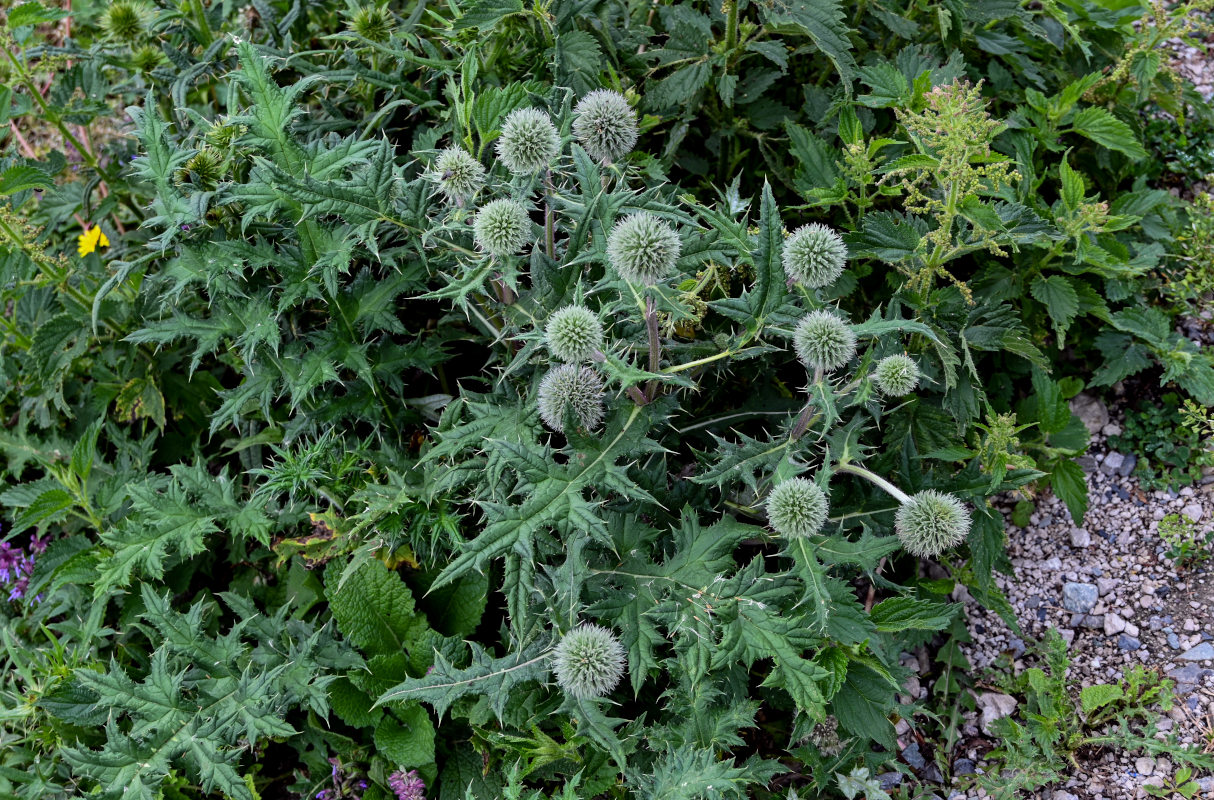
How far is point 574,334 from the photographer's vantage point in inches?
101

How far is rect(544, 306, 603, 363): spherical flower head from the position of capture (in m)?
2.57

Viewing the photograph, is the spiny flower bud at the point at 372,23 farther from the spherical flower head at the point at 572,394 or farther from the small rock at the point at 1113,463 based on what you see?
the small rock at the point at 1113,463

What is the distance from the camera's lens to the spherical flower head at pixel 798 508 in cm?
261

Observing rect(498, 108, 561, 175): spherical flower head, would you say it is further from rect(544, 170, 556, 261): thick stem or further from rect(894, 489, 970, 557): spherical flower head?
rect(894, 489, 970, 557): spherical flower head

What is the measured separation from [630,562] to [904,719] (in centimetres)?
119

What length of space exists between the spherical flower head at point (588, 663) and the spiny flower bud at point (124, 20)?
3351 mm

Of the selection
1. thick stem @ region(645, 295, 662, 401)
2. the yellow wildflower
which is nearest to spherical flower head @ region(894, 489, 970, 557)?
thick stem @ region(645, 295, 662, 401)

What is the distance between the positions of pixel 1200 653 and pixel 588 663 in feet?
7.17

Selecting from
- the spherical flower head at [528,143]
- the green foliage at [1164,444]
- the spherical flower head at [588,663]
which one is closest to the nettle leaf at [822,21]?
the spherical flower head at [528,143]

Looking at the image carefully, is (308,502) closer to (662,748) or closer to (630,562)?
(630,562)

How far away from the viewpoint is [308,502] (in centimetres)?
363

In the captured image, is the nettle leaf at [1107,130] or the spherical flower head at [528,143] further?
the nettle leaf at [1107,130]

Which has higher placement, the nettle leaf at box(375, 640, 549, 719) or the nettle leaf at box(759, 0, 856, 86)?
the nettle leaf at box(759, 0, 856, 86)

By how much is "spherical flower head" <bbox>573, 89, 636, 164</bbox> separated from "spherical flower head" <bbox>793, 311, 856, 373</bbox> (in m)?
0.86
